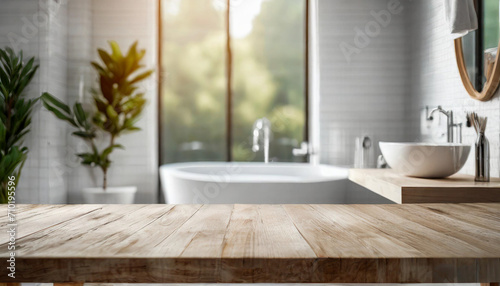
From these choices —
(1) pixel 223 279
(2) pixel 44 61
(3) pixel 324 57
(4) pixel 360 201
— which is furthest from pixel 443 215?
(2) pixel 44 61

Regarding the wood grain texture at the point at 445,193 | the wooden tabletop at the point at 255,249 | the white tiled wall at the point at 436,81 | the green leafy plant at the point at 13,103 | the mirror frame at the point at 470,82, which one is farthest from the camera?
the green leafy plant at the point at 13,103

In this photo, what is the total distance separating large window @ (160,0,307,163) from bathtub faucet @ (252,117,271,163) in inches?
3.9

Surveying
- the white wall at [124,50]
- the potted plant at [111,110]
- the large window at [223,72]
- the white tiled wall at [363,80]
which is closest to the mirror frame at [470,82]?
the white tiled wall at [363,80]

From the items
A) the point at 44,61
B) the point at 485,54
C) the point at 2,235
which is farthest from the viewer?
the point at 44,61

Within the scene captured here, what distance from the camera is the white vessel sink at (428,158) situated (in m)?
1.90

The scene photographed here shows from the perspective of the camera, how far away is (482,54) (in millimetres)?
2342

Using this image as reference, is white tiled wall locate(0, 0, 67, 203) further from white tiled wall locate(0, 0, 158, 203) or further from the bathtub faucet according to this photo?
the bathtub faucet

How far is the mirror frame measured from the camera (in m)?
2.15

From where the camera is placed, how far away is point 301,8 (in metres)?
4.30

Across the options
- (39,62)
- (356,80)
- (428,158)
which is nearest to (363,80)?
(356,80)

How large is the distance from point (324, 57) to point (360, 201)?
1491 millimetres

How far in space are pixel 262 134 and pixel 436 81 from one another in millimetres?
1712

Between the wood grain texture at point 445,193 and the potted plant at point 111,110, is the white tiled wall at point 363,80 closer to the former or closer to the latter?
the potted plant at point 111,110

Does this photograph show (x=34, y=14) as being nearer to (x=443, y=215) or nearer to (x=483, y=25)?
(x=483, y=25)
